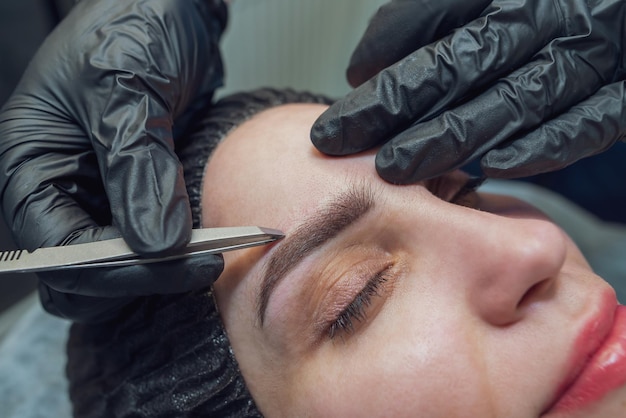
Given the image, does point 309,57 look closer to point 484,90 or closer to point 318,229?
point 484,90

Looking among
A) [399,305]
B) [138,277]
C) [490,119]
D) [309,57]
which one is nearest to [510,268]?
[399,305]

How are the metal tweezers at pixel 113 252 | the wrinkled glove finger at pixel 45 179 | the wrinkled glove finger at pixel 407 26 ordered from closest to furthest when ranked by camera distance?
the metal tweezers at pixel 113 252 → the wrinkled glove finger at pixel 45 179 → the wrinkled glove finger at pixel 407 26

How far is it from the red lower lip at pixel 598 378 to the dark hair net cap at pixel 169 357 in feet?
1.71

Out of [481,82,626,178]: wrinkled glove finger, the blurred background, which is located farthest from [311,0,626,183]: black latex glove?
the blurred background

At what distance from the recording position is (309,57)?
2162 millimetres

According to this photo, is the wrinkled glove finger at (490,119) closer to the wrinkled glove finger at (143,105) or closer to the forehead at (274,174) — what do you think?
the forehead at (274,174)

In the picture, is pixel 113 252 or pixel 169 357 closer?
pixel 113 252

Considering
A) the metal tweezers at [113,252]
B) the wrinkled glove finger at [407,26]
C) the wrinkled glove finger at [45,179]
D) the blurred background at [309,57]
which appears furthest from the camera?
the blurred background at [309,57]

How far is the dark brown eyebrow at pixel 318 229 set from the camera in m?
0.87

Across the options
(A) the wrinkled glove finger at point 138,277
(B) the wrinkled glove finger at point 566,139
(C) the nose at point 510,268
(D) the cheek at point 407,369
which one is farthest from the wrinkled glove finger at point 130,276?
(B) the wrinkled glove finger at point 566,139

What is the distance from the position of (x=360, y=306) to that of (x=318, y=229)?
14 cm

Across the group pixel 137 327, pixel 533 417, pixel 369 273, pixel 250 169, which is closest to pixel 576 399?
pixel 533 417

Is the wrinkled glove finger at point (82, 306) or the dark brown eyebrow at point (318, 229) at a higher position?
the dark brown eyebrow at point (318, 229)

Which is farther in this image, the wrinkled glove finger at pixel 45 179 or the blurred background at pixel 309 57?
the blurred background at pixel 309 57
